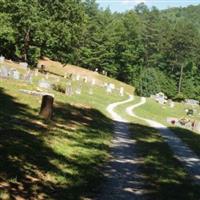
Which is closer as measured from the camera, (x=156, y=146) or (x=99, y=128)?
(x=156, y=146)

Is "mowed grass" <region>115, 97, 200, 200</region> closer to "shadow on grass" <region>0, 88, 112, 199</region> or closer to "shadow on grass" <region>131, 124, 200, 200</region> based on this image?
"shadow on grass" <region>131, 124, 200, 200</region>

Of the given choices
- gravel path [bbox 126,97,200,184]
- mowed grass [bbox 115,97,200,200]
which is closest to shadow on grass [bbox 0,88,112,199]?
mowed grass [bbox 115,97,200,200]

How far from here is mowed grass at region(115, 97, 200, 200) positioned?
49.9 feet

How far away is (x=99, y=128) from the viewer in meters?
28.2

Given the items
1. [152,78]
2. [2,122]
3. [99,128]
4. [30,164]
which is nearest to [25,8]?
[152,78]

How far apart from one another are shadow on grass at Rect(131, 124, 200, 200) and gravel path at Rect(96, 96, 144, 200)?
0.34m

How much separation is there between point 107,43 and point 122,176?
109108mm

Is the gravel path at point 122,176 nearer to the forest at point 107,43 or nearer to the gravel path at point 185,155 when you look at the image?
the gravel path at point 185,155

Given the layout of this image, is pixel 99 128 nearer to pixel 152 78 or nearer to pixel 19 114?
pixel 19 114

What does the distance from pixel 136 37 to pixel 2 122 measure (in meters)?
115

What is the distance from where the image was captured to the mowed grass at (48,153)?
13859mm

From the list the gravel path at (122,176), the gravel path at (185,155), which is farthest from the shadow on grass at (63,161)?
the gravel path at (185,155)

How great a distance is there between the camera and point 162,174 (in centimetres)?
1789

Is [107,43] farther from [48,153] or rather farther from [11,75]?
[48,153]
